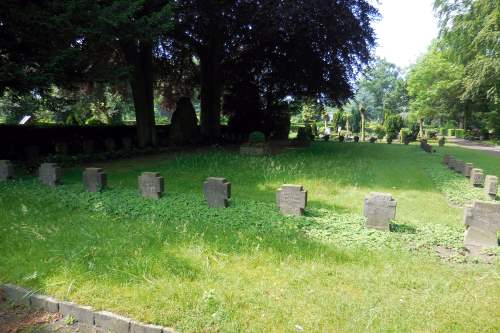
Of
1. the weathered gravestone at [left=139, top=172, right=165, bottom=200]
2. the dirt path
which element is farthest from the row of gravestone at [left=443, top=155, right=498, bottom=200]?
the dirt path

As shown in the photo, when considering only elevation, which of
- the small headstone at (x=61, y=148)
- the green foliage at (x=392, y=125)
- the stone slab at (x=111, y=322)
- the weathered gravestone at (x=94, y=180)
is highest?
the green foliage at (x=392, y=125)

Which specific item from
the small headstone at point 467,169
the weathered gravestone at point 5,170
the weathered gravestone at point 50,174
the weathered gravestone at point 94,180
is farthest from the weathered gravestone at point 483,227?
the weathered gravestone at point 5,170

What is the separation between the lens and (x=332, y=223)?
6.39 meters

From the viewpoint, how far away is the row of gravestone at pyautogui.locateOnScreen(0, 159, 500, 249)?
18.2 feet

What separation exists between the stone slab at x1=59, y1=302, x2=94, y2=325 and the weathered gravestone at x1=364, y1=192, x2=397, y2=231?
4427mm

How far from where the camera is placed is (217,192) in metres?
7.30

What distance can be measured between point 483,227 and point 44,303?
599 cm

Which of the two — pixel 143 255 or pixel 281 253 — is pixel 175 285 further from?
pixel 281 253

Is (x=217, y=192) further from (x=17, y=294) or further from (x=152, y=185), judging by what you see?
(x=17, y=294)

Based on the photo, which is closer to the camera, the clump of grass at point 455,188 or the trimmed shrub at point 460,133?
the clump of grass at point 455,188

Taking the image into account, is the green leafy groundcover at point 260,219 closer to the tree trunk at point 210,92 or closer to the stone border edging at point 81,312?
the stone border edging at point 81,312

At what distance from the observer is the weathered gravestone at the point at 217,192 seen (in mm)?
7242

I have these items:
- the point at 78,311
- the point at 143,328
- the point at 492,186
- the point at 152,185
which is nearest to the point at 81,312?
the point at 78,311

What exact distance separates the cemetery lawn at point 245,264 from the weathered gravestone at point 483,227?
209 millimetres
